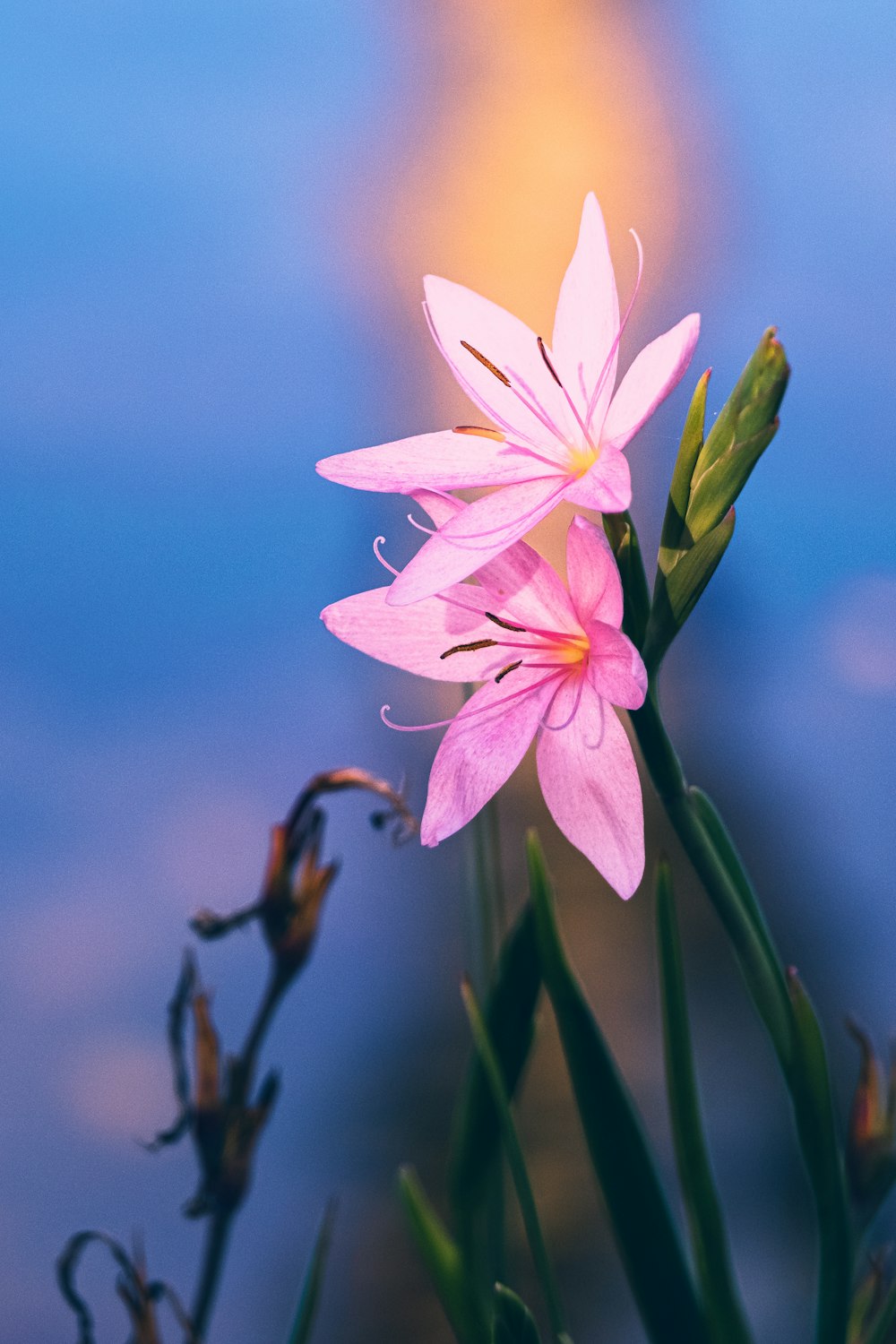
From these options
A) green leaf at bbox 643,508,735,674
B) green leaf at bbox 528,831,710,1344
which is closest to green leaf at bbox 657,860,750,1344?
green leaf at bbox 528,831,710,1344

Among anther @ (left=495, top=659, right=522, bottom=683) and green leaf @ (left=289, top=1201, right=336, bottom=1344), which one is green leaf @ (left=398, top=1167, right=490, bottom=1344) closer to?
green leaf @ (left=289, top=1201, right=336, bottom=1344)

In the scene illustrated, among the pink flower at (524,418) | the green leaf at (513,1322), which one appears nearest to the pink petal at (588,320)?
the pink flower at (524,418)

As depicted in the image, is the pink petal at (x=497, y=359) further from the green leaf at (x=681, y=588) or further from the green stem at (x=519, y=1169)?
the green stem at (x=519, y=1169)

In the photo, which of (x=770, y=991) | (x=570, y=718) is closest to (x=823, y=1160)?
(x=770, y=991)

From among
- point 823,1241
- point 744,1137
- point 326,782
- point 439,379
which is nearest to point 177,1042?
point 326,782

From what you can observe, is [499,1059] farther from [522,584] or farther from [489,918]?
[522,584]

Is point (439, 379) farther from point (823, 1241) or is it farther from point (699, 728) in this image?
point (823, 1241)
